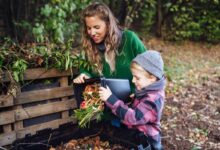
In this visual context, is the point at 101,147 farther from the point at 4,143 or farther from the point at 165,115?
the point at 165,115

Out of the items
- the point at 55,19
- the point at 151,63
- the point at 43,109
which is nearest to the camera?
the point at 151,63

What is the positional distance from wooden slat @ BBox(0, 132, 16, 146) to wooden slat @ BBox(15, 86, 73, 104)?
359 millimetres

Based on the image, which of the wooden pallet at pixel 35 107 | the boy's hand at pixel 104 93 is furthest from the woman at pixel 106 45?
the boy's hand at pixel 104 93

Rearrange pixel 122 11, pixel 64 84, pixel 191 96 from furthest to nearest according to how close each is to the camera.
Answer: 1. pixel 122 11
2. pixel 191 96
3. pixel 64 84

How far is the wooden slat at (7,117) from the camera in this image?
3680 mm

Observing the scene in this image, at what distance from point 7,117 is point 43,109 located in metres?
0.43

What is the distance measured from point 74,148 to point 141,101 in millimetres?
1276

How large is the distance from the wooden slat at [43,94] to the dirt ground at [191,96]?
1.35 meters

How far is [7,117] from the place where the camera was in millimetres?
3715

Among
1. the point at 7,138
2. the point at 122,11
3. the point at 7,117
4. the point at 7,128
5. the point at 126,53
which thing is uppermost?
A: the point at 122,11

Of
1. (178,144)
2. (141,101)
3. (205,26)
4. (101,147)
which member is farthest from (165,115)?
(205,26)

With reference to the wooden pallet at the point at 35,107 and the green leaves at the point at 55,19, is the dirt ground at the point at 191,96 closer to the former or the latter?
the wooden pallet at the point at 35,107

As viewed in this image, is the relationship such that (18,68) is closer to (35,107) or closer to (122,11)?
(35,107)

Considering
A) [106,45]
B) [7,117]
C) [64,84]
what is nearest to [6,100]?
[7,117]
